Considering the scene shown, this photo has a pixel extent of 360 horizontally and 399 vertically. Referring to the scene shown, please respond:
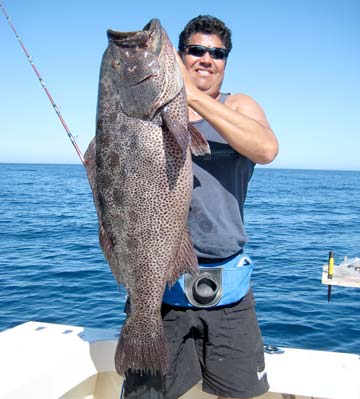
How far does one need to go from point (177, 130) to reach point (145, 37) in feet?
1.68

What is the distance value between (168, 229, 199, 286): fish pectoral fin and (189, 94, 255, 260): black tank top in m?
0.33

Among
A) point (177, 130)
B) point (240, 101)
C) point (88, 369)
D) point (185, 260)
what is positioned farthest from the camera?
point (88, 369)

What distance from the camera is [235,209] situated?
314 cm

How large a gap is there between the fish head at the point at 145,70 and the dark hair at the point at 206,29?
1.93 feet

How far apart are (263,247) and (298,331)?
801 cm

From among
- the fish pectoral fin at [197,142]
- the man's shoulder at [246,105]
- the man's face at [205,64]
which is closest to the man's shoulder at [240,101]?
the man's shoulder at [246,105]

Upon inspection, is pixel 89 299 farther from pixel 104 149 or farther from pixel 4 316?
pixel 104 149

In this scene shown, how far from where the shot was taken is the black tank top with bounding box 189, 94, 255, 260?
3.07 metres

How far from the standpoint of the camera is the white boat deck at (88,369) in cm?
404

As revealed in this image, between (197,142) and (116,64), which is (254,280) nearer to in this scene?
(197,142)

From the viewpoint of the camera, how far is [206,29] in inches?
120

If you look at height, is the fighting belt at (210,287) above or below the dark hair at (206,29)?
below

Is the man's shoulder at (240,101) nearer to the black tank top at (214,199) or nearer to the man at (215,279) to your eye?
the man at (215,279)

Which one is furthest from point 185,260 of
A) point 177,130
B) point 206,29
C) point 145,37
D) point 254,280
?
point 254,280
